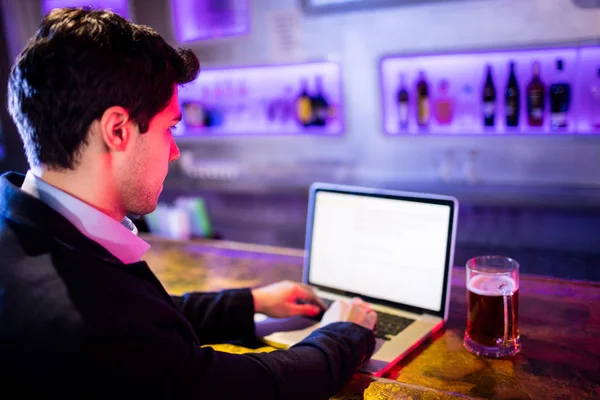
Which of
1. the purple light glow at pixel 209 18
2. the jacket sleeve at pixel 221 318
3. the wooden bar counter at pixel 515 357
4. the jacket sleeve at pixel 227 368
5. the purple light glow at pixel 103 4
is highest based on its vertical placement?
the purple light glow at pixel 103 4

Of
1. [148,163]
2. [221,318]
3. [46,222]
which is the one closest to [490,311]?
[221,318]

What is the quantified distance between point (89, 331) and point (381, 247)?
0.85 m

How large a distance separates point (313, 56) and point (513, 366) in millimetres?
2576

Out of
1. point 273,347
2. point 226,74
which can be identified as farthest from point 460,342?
point 226,74

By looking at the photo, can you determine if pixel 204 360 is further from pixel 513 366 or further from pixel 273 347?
pixel 513 366

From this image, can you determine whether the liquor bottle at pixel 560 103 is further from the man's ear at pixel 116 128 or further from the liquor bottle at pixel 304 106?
the man's ear at pixel 116 128

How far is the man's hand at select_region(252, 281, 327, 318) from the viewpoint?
1.40 meters

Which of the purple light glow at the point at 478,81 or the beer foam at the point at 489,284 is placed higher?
the purple light glow at the point at 478,81

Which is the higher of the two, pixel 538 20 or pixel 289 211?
pixel 538 20

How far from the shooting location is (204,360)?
904mm

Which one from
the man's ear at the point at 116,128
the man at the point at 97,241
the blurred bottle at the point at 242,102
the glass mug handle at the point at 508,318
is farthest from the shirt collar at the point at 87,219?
the blurred bottle at the point at 242,102

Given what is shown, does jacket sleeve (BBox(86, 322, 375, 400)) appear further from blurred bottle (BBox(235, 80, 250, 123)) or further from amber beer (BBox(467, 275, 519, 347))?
blurred bottle (BBox(235, 80, 250, 123))

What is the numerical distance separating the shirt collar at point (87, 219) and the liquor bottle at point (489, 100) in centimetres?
248

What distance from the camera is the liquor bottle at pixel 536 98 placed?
9.46 ft
